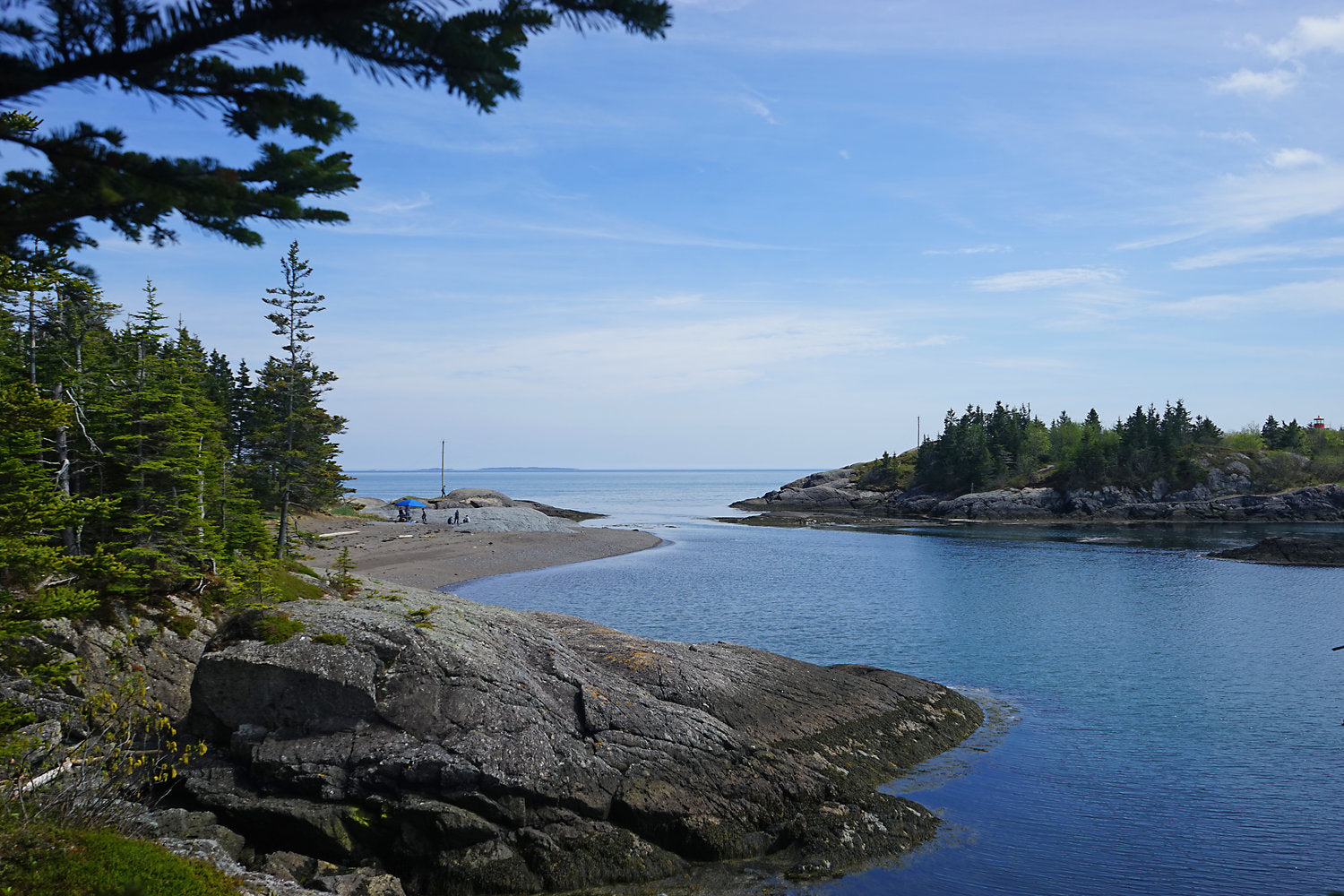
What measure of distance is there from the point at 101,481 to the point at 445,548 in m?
52.9

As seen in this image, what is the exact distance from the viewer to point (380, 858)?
48.3ft

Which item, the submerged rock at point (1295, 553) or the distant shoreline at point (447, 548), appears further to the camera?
the submerged rock at point (1295, 553)

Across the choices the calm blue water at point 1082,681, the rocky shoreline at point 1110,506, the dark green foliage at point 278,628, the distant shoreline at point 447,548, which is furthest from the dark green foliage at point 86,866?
the rocky shoreline at point 1110,506

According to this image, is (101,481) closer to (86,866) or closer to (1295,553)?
(86,866)

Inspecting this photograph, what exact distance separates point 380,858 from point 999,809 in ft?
47.0

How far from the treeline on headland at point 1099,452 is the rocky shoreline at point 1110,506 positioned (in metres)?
2.93

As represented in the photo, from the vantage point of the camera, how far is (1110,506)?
119688 mm

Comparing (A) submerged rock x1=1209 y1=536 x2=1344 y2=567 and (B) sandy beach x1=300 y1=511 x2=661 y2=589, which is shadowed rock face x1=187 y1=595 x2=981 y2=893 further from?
(A) submerged rock x1=1209 y1=536 x2=1344 y2=567

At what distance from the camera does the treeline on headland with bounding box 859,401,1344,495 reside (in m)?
124

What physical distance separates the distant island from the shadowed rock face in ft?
346

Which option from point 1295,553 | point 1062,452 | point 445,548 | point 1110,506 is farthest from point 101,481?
point 1062,452

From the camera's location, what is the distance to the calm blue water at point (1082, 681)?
1719cm

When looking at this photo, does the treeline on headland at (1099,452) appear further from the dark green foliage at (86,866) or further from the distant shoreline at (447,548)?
the dark green foliage at (86,866)

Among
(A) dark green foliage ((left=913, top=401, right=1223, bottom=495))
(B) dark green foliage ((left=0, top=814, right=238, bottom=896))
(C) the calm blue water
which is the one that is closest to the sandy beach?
(C) the calm blue water
